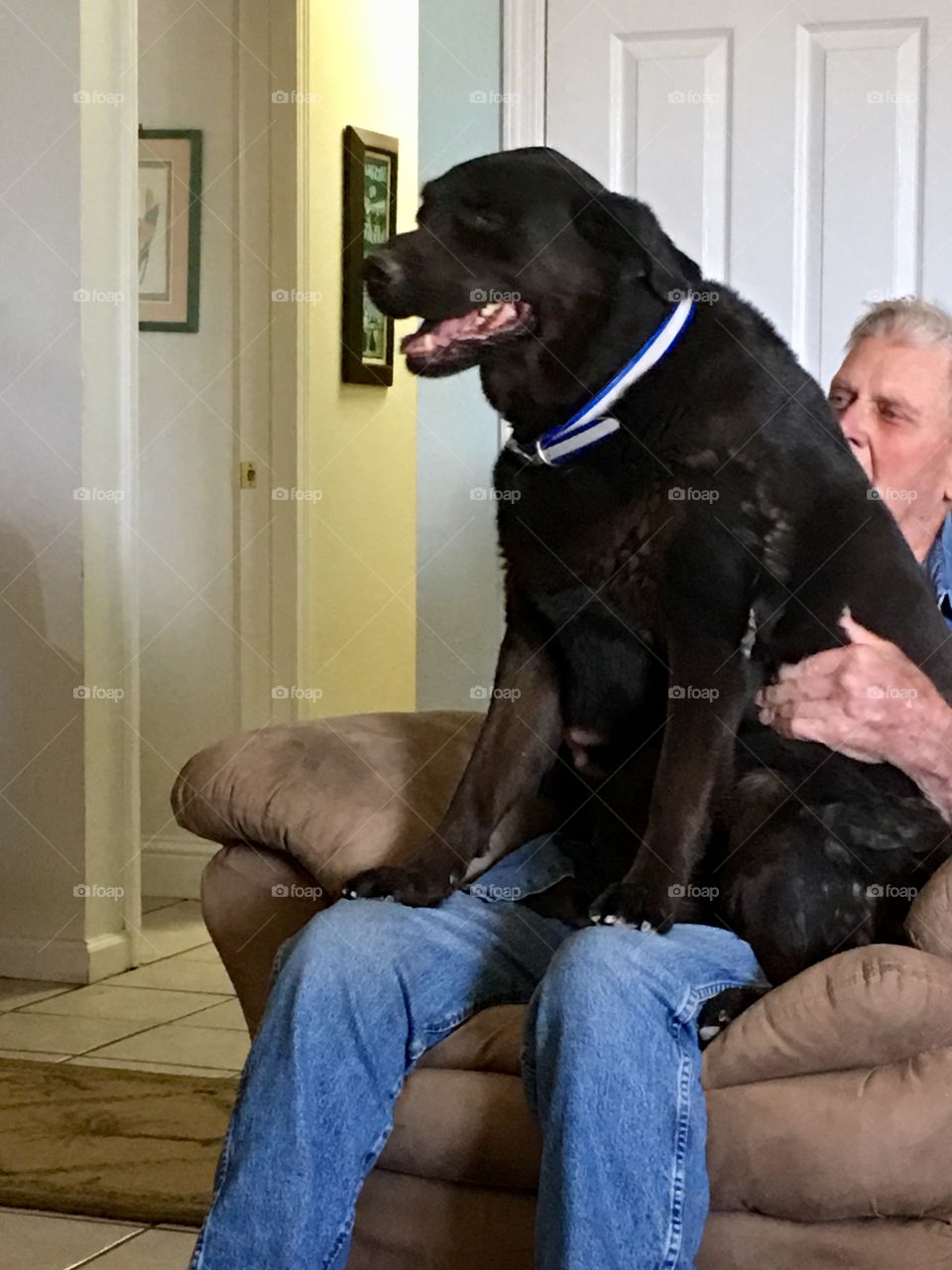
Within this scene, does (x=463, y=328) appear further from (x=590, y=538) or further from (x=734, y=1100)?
(x=734, y=1100)

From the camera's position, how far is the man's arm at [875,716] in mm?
1534

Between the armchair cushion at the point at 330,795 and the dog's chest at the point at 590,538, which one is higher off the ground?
the dog's chest at the point at 590,538

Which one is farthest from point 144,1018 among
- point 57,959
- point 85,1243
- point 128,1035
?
point 85,1243

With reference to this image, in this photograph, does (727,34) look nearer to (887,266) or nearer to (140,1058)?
(887,266)

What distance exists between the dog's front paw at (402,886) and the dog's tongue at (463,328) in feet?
1.65

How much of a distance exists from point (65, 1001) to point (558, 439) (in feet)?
6.33

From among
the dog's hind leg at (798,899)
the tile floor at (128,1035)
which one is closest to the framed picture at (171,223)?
the tile floor at (128,1035)

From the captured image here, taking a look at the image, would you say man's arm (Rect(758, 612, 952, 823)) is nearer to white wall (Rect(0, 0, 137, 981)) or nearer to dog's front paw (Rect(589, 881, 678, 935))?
dog's front paw (Rect(589, 881, 678, 935))

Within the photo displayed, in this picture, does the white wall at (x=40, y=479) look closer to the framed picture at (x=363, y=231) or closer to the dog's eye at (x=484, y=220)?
the framed picture at (x=363, y=231)

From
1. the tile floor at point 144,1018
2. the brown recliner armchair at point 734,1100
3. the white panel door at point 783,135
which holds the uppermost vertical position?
the white panel door at point 783,135

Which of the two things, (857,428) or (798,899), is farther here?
(857,428)

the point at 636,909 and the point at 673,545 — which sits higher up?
the point at 673,545

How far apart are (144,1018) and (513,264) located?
1.86 metres

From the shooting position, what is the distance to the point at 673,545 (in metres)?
1.51
